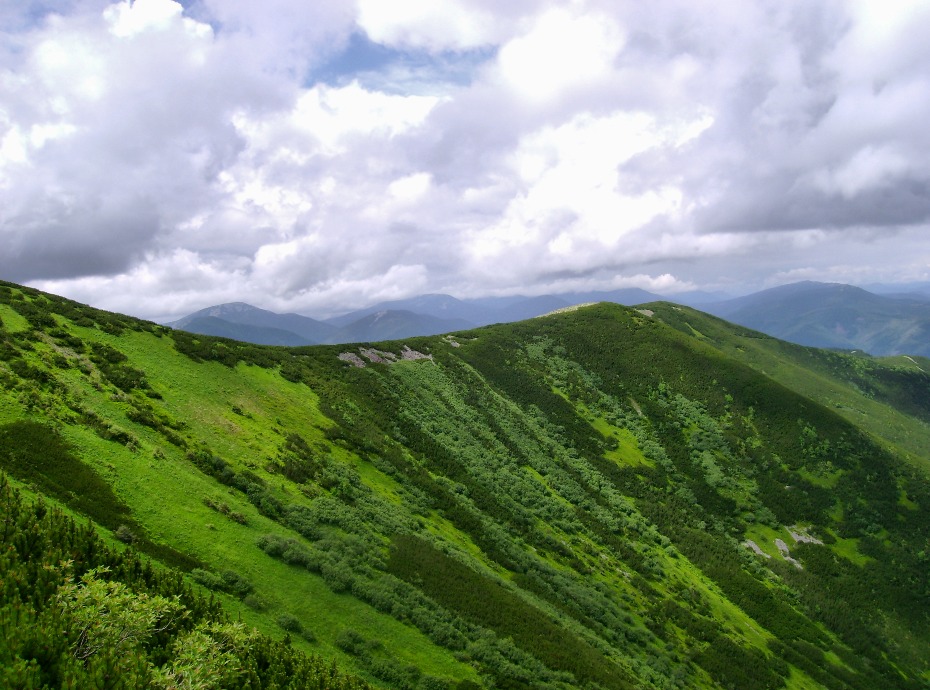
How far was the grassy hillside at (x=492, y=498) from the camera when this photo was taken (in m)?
22.4

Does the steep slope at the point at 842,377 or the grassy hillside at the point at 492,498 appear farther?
the steep slope at the point at 842,377

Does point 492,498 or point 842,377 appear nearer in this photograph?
point 492,498

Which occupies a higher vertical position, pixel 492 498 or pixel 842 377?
pixel 842 377

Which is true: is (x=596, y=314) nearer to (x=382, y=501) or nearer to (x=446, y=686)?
(x=382, y=501)

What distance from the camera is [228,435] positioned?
33438 mm

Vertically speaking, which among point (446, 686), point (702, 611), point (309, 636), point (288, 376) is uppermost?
point (288, 376)

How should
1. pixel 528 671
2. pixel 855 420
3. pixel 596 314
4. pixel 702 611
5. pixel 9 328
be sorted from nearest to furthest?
pixel 528 671, pixel 9 328, pixel 702 611, pixel 855 420, pixel 596 314

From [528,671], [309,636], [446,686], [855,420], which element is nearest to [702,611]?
[528,671]

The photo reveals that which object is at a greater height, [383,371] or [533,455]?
[383,371]

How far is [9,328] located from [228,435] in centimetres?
1591

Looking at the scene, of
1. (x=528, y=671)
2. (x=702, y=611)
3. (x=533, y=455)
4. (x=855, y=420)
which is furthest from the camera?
(x=855, y=420)

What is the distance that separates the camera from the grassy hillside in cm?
2236

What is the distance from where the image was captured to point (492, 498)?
49.7m

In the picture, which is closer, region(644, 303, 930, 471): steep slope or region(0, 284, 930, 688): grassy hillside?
region(0, 284, 930, 688): grassy hillside
